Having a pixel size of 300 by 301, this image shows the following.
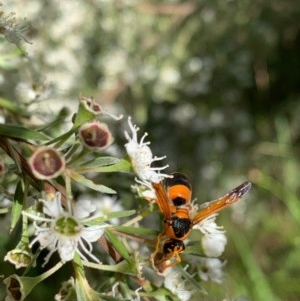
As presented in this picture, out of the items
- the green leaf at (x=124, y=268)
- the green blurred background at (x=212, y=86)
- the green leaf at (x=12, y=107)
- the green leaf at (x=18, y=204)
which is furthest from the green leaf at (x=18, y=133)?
the green blurred background at (x=212, y=86)

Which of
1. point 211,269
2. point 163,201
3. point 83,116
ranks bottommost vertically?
point 211,269

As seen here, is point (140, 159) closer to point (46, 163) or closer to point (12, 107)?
point (46, 163)

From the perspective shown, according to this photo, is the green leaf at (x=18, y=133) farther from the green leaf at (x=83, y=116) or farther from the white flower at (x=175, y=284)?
the white flower at (x=175, y=284)

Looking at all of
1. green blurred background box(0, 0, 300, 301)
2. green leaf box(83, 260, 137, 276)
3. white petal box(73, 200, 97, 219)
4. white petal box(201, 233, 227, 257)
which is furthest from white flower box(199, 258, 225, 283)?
green blurred background box(0, 0, 300, 301)

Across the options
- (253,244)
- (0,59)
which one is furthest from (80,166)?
(253,244)

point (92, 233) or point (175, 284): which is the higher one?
point (92, 233)

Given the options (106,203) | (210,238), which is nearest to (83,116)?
(210,238)

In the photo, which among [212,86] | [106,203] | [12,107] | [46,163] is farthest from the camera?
[212,86]
